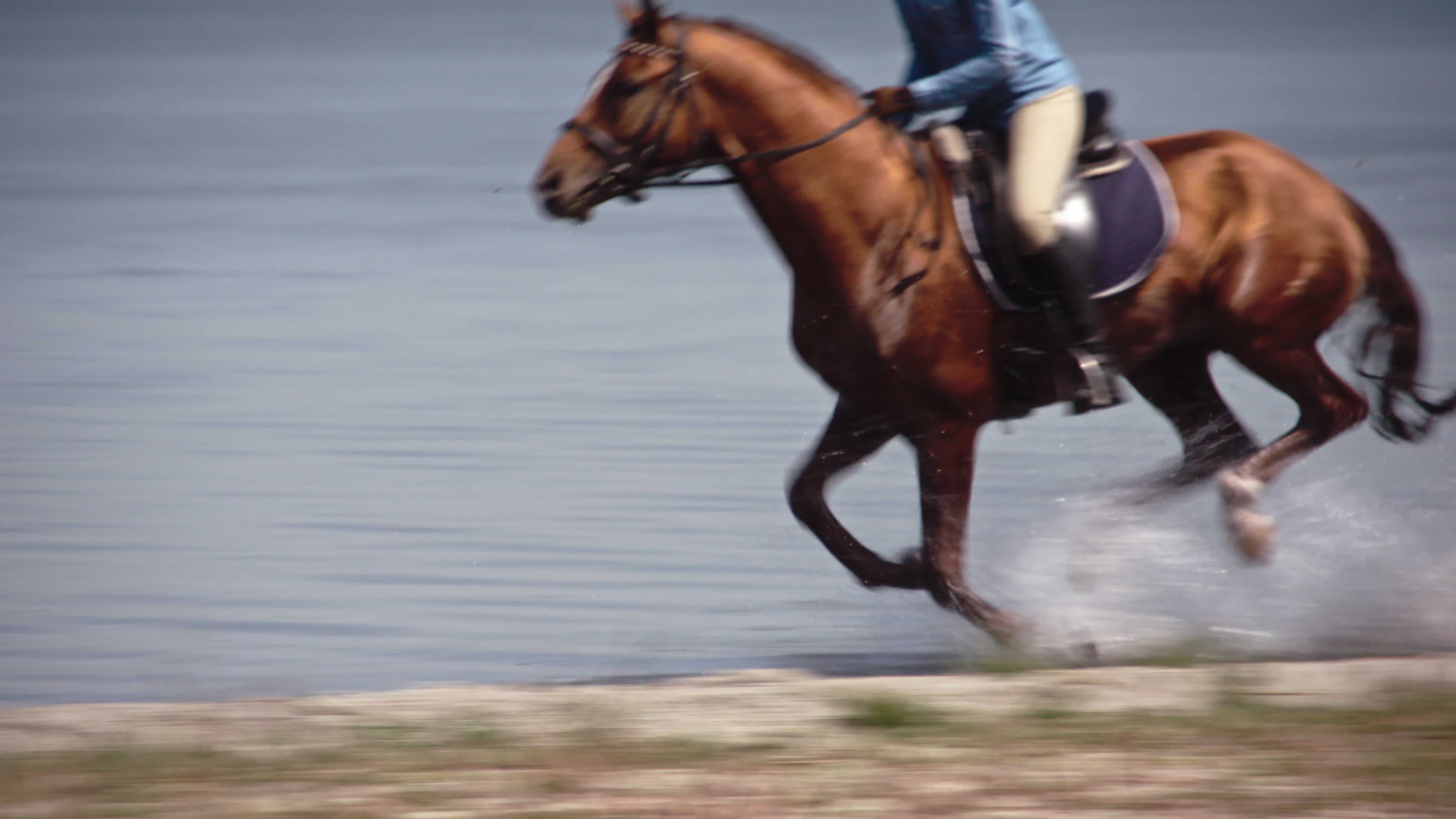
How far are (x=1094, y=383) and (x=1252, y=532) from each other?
837 mm

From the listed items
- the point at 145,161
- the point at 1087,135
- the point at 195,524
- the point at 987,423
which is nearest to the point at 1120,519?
the point at 987,423

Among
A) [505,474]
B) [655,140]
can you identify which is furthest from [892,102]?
[505,474]

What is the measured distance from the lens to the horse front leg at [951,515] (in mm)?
6453

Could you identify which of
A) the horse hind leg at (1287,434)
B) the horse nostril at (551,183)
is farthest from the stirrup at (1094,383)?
the horse nostril at (551,183)

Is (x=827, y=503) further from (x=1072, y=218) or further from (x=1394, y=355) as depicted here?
→ (x=1394, y=355)

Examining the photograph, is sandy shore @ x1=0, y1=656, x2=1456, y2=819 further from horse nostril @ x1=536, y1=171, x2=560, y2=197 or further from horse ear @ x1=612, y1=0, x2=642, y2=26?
horse ear @ x1=612, y1=0, x2=642, y2=26

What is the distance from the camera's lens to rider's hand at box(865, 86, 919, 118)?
20.8ft

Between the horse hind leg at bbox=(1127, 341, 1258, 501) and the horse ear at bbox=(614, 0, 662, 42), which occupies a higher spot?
the horse ear at bbox=(614, 0, 662, 42)

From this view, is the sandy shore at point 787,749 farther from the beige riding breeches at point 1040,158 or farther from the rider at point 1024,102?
the beige riding breeches at point 1040,158

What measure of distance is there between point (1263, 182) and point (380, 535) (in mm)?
3841

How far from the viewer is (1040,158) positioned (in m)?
6.45

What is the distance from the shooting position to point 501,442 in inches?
410

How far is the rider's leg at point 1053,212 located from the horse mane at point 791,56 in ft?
1.88

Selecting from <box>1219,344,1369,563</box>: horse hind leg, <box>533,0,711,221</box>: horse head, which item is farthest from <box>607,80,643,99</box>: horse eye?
<box>1219,344,1369,563</box>: horse hind leg
